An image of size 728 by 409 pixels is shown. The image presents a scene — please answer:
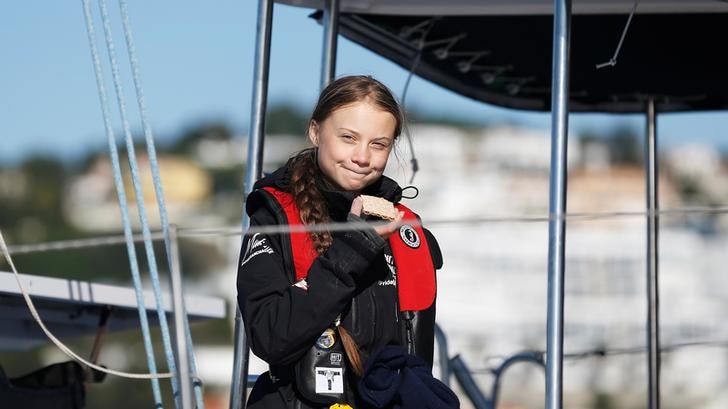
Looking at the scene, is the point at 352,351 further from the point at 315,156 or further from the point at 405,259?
the point at 315,156

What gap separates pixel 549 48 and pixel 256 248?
2.48 m

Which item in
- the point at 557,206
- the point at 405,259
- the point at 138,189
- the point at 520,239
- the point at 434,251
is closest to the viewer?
the point at 405,259

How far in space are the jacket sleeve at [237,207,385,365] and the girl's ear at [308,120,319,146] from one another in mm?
289

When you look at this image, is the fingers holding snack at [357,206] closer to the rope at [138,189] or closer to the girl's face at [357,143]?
the girl's face at [357,143]

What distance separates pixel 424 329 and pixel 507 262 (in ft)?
202

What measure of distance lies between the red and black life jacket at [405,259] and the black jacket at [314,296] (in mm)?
13

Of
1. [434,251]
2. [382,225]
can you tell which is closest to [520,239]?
[434,251]

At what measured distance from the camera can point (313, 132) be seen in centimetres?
266

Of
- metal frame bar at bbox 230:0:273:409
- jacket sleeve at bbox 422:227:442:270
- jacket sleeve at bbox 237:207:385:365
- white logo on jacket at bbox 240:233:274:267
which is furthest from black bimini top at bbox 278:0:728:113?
jacket sleeve at bbox 237:207:385:365

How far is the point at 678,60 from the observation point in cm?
489

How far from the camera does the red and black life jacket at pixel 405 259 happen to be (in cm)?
251


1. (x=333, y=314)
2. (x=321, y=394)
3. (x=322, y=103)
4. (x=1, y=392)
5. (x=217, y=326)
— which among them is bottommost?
(x=217, y=326)

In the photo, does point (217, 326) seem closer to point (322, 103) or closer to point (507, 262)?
point (507, 262)

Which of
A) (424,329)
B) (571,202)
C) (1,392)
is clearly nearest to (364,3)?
(1,392)
